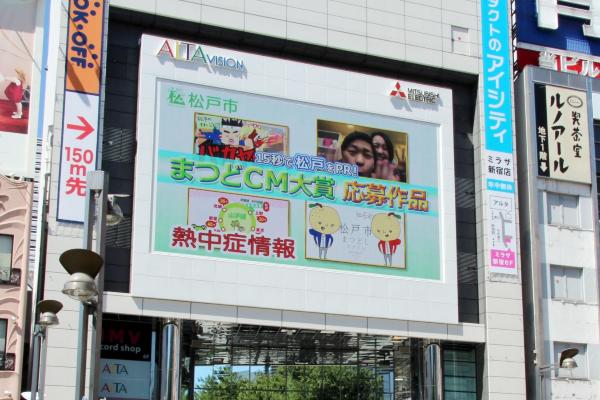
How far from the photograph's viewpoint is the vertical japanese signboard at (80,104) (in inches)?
1359

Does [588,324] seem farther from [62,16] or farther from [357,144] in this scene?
[62,16]

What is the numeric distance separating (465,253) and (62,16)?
18.4 meters

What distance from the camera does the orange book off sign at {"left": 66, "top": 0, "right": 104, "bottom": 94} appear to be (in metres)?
35.8

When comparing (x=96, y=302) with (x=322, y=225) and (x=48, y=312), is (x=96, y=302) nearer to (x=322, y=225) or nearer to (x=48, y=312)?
(x=48, y=312)

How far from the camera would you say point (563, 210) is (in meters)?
43.2

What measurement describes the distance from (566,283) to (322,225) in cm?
1143

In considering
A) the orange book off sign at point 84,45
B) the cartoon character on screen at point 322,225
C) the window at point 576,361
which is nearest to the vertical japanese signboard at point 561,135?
the window at point 576,361

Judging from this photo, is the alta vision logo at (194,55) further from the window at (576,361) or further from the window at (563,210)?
the window at (576,361)

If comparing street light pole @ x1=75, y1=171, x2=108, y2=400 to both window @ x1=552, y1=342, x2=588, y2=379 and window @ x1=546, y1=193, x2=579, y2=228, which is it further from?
window @ x1=546, y1=193, x2=579, y2=228

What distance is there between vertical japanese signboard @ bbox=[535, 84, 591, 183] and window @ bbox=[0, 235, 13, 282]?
21751mm

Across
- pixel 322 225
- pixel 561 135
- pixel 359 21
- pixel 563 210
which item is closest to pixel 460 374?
pixel 322 225

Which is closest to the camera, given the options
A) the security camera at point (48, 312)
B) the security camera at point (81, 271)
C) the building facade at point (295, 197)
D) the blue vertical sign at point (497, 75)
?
the security camera at point (81, 271)

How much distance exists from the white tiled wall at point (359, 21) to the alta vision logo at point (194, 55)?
1230 mm

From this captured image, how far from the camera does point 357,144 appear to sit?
3984cm
